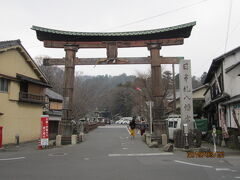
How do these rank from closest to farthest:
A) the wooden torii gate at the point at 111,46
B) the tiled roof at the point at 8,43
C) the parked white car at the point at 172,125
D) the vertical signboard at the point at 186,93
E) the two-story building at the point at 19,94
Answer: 1. the vertical signboard at the point at 186,93
2. the wooden torii gate at the point at 111,46
3. the tiled roof at the point at 8,43
4. the two-story building at the point at 19,94
5. the parked white car at the point at 172,125

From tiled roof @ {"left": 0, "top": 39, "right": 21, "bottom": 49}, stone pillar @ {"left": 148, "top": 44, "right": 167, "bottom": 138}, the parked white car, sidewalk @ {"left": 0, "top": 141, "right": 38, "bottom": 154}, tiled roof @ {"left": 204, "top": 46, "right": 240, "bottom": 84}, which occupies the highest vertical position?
tiled roof @ {"left": 0, "top": 39, "right": 21, "bottom": 49}

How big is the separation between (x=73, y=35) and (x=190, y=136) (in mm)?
10878

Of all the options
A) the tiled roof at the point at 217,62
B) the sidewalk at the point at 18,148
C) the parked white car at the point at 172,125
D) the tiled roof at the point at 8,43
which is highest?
the tiled roof at the point at 8,43

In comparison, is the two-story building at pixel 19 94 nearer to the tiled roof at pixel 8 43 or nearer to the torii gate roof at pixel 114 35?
the tiled roof at pixel 8 43

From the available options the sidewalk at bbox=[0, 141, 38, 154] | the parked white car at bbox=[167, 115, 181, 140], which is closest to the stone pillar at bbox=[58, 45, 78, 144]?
the sidewalk at bbox=[0, 141, 38, 154]

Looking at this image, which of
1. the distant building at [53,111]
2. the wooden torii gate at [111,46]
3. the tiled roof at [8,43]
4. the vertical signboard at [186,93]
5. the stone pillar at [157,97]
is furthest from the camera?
the distant building at [53,111]

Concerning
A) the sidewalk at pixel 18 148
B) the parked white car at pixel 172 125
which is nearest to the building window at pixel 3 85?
the sidewalk at pixel 18 148

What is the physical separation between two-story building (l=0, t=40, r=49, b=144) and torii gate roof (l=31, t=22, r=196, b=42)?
11.7ft

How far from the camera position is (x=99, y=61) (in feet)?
54.6

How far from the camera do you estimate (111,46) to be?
16.9 m

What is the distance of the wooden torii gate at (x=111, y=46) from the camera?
16297 mm

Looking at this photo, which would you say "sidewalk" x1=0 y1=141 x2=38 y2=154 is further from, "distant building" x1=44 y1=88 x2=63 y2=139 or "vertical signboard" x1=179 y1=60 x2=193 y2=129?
"vertical signboard" x1=179 y1=60 x2=193 y2=129

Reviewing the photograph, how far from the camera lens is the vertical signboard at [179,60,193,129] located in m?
13.7

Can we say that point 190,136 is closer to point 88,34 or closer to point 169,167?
point 169,167
